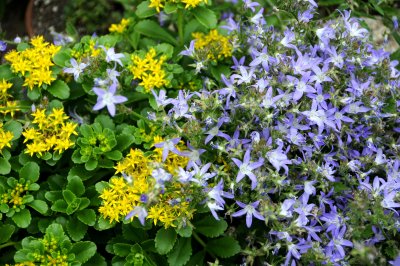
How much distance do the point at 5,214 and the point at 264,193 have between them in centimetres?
125

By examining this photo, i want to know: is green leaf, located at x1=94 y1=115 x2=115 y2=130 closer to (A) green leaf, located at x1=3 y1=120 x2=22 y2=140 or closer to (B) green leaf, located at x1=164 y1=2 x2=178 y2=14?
(A) green leaf, located at x1=3 y1=120 x2=22 y2=140

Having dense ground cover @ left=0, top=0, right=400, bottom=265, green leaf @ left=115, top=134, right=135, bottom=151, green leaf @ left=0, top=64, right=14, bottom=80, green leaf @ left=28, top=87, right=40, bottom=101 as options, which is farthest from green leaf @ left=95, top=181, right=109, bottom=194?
green leaf @ left=0, top=64, right=14, bottom=80

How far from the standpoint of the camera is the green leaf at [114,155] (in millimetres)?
A: 2518

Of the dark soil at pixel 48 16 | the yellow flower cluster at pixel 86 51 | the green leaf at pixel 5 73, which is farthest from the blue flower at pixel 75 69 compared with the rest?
the dark soil at pixel 48 16

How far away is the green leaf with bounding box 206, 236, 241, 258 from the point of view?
8.20 feet

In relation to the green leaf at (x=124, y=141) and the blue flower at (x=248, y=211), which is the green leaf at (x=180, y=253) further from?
the green leaf at (x=124, y=141)

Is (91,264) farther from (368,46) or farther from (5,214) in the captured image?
(368,46)

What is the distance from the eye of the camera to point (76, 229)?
98.5 inches

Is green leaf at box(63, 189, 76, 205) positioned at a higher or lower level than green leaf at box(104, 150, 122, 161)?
lower

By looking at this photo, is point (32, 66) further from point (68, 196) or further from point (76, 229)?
point (76, 229)

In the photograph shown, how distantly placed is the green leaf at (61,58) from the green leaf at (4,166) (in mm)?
538

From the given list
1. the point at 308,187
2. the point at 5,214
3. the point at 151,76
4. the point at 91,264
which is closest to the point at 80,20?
the point at 151,76

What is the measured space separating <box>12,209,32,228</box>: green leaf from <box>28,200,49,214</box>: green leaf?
38 millimetres

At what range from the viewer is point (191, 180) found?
2.15 meters
